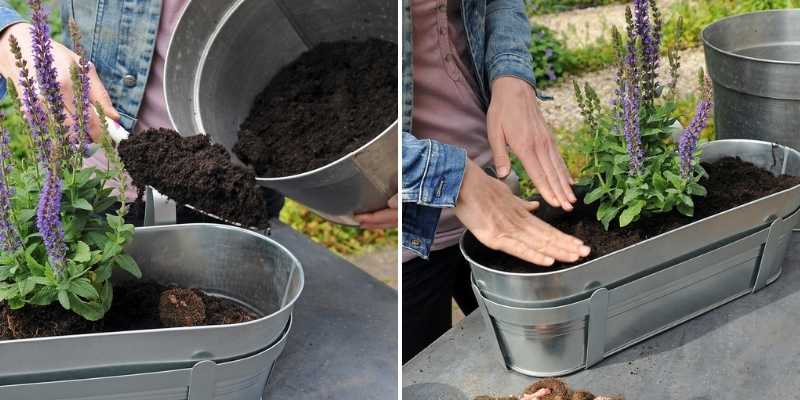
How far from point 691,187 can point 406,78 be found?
512 mm

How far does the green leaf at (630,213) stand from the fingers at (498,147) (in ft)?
0.74

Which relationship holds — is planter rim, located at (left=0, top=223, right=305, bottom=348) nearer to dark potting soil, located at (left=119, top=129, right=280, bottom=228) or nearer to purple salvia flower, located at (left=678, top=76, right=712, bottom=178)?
dark potting soil, located at (left=119, top=129, right=280, bottom=228)

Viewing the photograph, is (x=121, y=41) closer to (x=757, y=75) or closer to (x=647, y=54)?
(x=647, y=54)

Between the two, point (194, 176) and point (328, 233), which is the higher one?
point (194, 176)

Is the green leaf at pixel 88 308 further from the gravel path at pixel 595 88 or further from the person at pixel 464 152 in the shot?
the gravel path at pixel 595 88

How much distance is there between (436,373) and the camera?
1341 mm

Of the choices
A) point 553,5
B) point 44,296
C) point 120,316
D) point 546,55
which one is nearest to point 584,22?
point 553,5

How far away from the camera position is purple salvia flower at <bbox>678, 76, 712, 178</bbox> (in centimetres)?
131

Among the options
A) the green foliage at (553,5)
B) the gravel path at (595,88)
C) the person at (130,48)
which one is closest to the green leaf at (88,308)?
the person at (130,48)

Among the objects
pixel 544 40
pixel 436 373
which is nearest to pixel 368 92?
pixel 436 373

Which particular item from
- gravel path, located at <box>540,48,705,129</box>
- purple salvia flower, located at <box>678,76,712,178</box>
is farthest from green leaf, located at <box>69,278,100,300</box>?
gravel path, located at <box>540,48,705,129</box>

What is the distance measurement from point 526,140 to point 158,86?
71cm

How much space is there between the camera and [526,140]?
150cm

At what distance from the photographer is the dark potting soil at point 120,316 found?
1.18 meters
